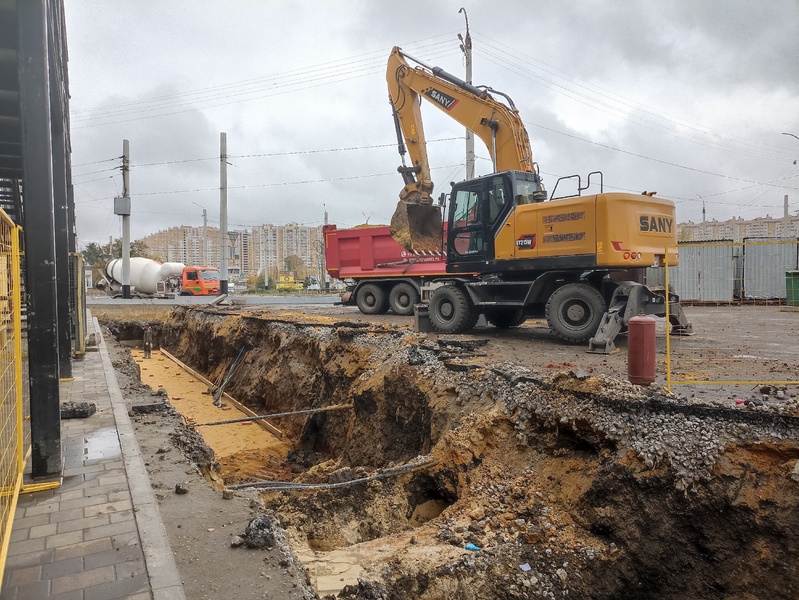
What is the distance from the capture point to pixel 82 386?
7.47m

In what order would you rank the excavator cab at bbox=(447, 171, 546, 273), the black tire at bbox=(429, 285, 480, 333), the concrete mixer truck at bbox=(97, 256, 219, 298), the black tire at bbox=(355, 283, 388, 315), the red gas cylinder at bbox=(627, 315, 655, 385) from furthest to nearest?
the concrete mixer truck at bbox=(97, 256, 219, 298) < the black tire at bbox=(355, 283, 388, 315) < the black tire at bbox=(429, 285, 480, 333) < the excavator cab at bbox=(447, 171, 546, 273) < the red gas cylinder at bbox=(627, 315, 655, 385)

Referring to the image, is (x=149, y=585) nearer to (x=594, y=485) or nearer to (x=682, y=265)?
(x=594, y=485)

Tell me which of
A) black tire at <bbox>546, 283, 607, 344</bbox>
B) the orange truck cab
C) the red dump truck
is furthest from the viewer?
the orange truck cab

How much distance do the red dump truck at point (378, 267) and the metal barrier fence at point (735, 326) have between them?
220 inches

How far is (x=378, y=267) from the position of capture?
49.0 ft

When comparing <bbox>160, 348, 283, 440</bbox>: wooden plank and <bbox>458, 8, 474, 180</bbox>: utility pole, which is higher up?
<bbox>458, 8, 474, 180</bbox>: utility pole

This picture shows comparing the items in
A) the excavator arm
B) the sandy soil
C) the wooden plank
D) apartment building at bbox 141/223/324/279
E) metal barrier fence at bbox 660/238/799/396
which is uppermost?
apartment building at bbox 141/223/324/279

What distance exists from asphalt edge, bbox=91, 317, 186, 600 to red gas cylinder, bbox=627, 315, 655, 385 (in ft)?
14.4

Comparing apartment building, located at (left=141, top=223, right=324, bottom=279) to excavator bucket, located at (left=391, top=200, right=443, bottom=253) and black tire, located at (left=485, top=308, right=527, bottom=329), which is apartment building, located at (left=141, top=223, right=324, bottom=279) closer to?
excavator bucket, located at (left=391, top=200, right=443, bottom=253)

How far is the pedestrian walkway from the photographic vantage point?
278cm

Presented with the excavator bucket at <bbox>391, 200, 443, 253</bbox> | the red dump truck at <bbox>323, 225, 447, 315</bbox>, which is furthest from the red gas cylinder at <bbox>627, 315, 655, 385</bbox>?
the red dump truck at <bbox>323, 225, 447, 315</bbox>

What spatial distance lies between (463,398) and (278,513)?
2.43 meters

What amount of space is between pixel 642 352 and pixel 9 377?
531 cm

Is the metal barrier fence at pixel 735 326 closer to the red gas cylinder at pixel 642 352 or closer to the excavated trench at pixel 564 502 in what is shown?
the red gas cylinder at pixel 642 352
